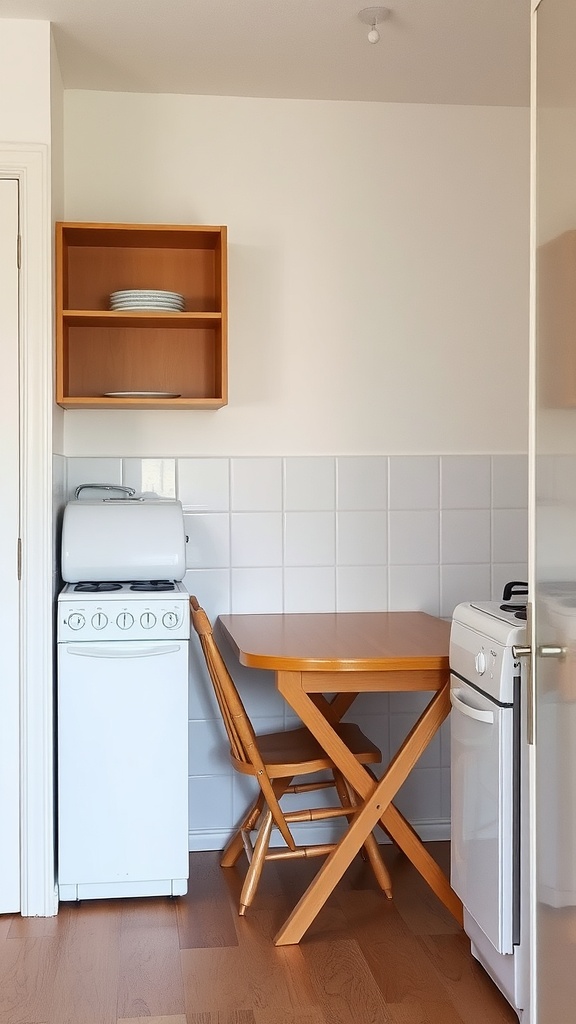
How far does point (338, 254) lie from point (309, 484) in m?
0.79

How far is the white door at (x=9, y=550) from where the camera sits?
284 centimetres

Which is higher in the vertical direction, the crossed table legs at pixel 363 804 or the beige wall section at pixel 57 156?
the beige wall section at pixel 57 156

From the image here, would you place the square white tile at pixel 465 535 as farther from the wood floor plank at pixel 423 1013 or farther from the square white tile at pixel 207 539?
the wood floor plank at pixel 423 1013

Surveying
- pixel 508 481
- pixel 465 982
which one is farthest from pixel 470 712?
pixel 508 481

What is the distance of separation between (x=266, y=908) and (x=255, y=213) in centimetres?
219

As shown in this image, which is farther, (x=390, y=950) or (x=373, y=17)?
(x=373, y=17)

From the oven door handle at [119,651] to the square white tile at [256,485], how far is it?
67cm

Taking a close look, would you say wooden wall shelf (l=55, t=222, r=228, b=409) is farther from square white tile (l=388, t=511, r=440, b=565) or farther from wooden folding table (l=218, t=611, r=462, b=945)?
wooden folding table (l=218, t=611, r=462, b=945)

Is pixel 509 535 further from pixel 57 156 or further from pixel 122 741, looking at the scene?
pixel 57 156

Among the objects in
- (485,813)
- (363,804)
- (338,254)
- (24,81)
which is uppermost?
(24,81)

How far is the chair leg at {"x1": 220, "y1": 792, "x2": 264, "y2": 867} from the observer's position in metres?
3.13

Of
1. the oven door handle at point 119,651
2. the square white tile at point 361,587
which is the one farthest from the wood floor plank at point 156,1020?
the square white tile at point 361,587

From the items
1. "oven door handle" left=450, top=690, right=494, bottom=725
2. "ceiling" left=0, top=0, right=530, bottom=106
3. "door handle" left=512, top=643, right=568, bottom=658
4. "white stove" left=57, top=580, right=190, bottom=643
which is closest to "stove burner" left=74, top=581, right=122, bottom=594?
"white stove" left=57, top=580, right=190, bottom=643

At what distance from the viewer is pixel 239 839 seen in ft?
10.4
